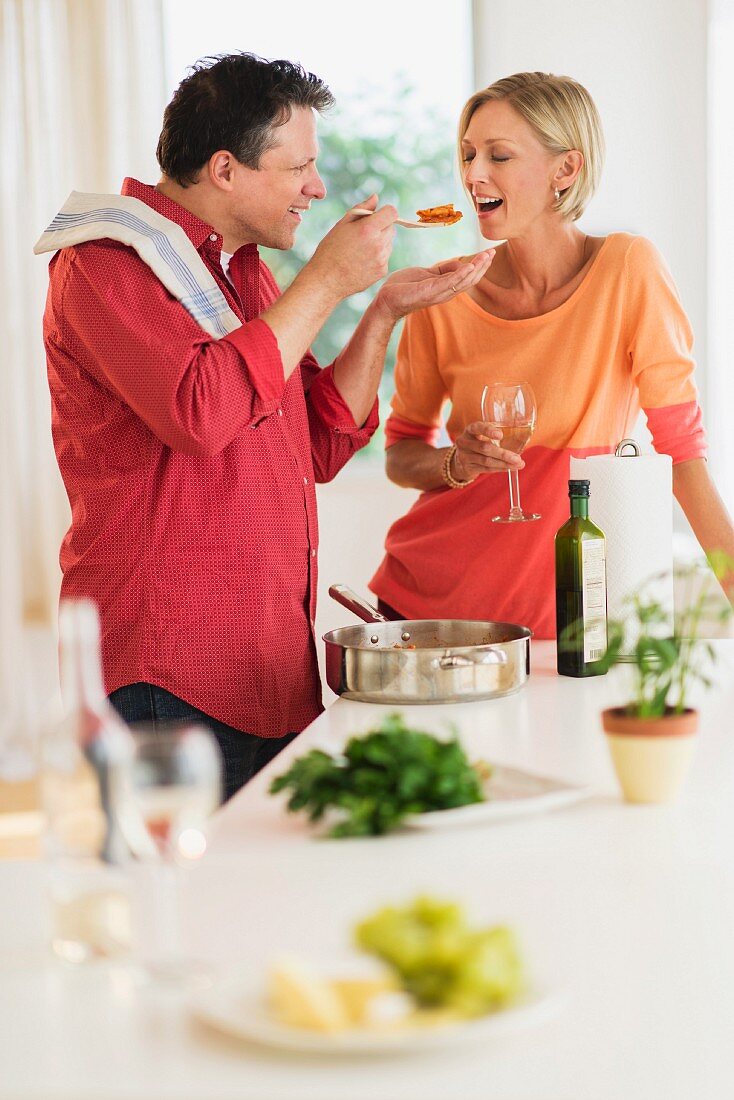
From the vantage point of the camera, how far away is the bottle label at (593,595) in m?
1.96

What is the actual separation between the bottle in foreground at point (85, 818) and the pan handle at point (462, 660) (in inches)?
33.1

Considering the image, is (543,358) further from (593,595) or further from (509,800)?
(509,800)

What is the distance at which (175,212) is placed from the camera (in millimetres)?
2072

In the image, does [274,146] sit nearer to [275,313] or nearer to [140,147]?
[275,313]

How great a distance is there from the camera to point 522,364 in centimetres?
242

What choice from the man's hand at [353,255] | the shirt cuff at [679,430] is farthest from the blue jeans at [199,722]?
the shirt cuff at [679,430]

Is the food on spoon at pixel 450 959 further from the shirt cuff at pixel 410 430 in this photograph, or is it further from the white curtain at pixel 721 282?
the white curtain at pixel 721 282

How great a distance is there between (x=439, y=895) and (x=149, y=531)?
1.03 metres

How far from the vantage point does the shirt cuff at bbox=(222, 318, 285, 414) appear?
1.87 meters

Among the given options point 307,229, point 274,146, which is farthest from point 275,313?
point 307,229

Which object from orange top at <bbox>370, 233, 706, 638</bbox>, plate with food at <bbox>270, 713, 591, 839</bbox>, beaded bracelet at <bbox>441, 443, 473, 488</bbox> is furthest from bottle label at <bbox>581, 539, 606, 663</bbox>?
plate with food at <bbox>270, 713, 591, 839</bbox>

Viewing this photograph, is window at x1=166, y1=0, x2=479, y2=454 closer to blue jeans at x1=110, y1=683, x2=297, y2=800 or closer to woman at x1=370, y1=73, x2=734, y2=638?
woman at x1=370, y1=73, x2=734, y2=638

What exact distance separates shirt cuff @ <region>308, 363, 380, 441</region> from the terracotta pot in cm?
115

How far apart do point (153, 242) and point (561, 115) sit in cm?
91
